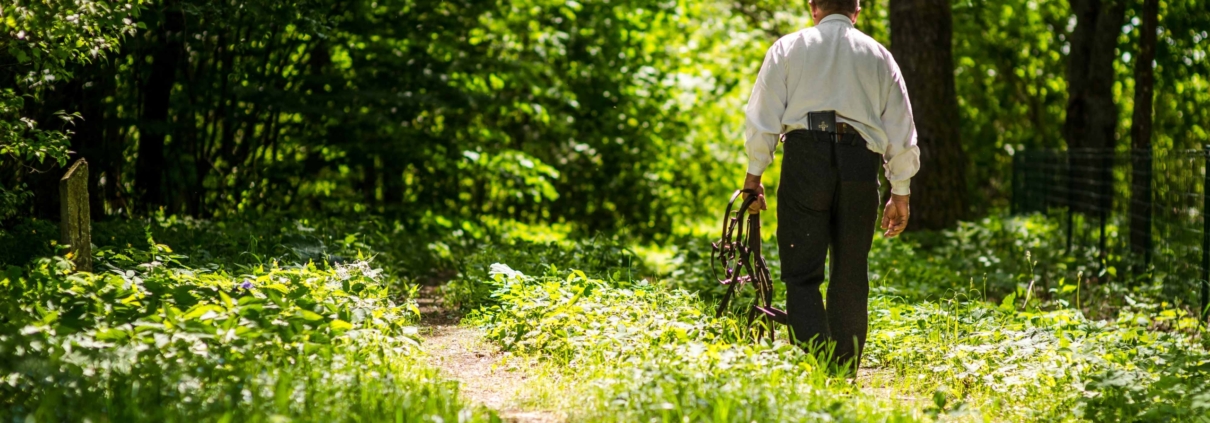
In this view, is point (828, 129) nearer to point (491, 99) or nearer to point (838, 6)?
point (838, 6)

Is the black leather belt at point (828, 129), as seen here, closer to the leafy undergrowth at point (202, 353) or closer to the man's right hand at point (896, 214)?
the man's right hand at point (896, 214)

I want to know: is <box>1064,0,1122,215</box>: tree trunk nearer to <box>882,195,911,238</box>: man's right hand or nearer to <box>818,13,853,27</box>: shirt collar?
<box>882,195,911,238</box>: man's right hand

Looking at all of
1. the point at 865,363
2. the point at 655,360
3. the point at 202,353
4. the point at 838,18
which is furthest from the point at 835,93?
the point at 202,353

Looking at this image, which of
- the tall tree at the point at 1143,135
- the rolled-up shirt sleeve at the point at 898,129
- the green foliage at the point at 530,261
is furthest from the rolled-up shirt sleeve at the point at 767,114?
the tall tree at the point at 1143,135

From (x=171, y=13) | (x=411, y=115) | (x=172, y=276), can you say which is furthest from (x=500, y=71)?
(x=172, y=276)

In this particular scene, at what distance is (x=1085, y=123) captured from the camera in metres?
12.1

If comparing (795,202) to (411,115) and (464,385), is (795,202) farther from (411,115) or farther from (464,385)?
(411,115)

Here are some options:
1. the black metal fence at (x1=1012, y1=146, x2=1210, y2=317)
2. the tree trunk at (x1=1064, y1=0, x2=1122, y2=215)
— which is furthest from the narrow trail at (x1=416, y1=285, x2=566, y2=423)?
the tree trunk at (x1=1064, y1=0, x2=1122, y2=215)

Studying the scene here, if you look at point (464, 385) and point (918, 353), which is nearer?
point (464, 385)

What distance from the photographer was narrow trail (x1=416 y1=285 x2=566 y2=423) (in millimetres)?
4012

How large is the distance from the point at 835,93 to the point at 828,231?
1.99 feet

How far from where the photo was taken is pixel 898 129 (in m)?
4.56

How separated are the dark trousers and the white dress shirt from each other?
3.3 inches

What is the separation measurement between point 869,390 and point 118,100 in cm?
617
